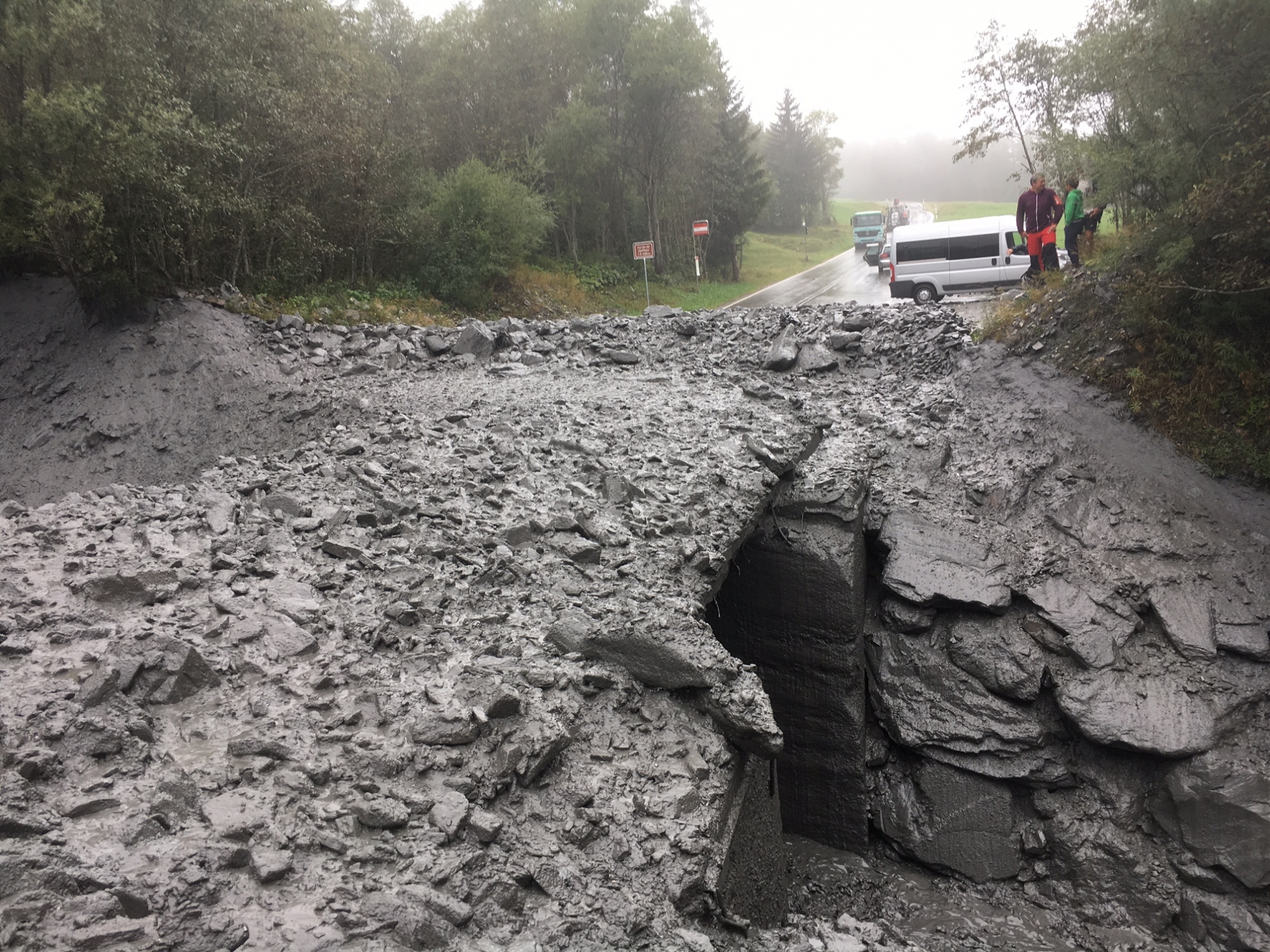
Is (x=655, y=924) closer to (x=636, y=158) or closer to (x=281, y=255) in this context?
(x=281, y=255)

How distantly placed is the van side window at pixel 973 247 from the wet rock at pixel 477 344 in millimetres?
11945

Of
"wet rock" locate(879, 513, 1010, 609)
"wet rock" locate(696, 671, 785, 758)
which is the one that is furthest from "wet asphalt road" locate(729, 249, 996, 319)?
"wet rock" locate(696, 671, 785, 758)

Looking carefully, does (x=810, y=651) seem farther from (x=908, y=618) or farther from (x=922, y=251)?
(x=922, y=251)

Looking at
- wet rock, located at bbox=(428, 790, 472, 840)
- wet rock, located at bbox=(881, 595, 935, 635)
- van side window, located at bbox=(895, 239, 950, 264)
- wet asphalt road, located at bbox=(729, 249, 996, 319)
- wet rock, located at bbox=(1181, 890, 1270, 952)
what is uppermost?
van side window, located at bbox=(895, 239, 950, 264)

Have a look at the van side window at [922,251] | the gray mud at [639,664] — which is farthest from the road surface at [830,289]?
the gray mud at [639,664]

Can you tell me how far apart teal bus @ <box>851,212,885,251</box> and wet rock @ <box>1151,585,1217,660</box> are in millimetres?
38928

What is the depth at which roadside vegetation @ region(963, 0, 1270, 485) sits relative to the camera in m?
8.48

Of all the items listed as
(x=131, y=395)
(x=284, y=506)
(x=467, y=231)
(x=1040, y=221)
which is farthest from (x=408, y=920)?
(x=467, y=231)

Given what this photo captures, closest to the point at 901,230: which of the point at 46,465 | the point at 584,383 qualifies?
the point at 584,383

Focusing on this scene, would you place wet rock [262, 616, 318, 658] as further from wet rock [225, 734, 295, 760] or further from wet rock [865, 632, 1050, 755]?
wet rock [865, 632, 1050, 755]

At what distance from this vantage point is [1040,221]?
40.6 feet

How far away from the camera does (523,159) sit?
28250mm

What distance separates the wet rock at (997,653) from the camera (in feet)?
27.8

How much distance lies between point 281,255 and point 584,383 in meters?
8.48
